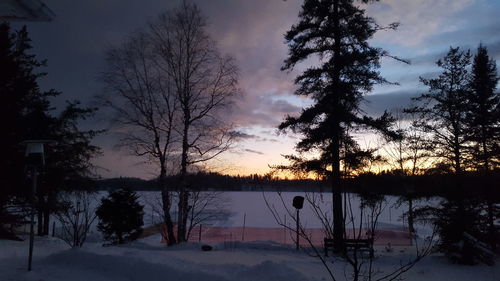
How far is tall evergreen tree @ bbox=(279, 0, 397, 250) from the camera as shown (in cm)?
1434

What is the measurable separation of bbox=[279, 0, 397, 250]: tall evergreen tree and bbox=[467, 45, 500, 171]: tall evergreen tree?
5.34 meters

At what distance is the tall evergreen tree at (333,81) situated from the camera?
14.3m

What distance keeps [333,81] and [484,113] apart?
8.14 meters

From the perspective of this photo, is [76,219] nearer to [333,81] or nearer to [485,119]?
[333,81]

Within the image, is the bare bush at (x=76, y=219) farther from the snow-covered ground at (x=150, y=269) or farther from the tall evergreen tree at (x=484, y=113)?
the tall evergreen tree at (x=484, y=113)

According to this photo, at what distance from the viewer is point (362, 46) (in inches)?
571

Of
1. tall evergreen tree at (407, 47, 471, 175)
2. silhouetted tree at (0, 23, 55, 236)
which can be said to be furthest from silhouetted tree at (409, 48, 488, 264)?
silhouetted tree at (0, 23, 55, 236)

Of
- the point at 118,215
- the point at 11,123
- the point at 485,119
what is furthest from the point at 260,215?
the point at 11,123

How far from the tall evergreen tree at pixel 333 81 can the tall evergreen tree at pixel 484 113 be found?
534cm

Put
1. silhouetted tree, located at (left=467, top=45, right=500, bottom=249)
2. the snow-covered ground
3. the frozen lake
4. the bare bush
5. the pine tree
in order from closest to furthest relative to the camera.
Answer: the snow-covered ground
the bare bush
silhouetted tree, located at (left=467, top=45, right=500, bottom=249)
the pine tree
the frozen lake

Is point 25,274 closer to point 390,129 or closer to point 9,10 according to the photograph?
point 9,10

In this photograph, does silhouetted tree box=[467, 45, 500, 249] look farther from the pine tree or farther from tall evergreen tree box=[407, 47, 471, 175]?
the pine tree

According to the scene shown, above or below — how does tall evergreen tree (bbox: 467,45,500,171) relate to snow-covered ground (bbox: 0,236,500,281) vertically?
above

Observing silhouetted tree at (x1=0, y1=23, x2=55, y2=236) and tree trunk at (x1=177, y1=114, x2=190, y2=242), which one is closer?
silhouetted tree at (x1=0, y1=23, x2=55, y2=236)
